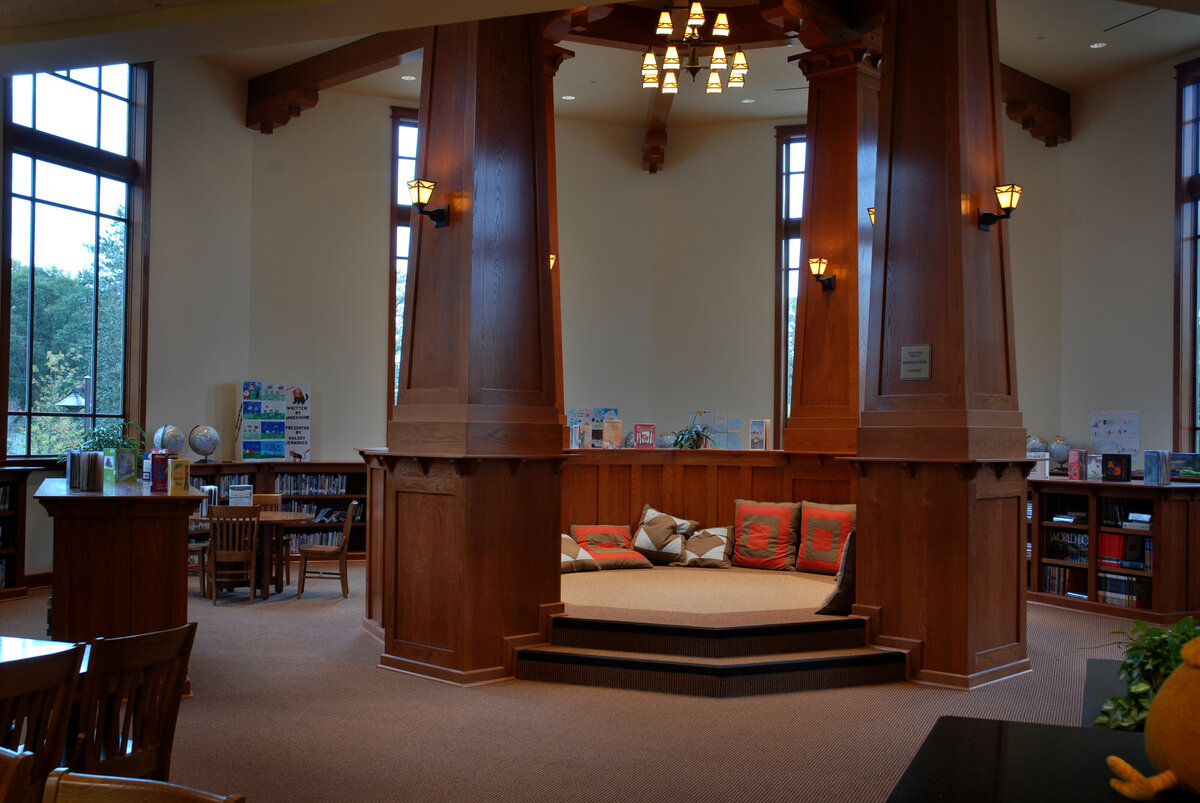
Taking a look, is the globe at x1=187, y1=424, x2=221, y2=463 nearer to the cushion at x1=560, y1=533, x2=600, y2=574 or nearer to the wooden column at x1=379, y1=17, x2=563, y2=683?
the cushion at x1=560, y1=533, x2=600, y2=574

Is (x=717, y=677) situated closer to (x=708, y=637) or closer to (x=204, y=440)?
(x=708, y=637)

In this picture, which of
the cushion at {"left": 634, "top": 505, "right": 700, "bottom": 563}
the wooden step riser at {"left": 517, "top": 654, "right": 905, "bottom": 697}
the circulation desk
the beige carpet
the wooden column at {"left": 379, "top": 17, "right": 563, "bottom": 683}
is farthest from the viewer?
the cushion at {"left": 634, "top": 505, "right": 700, "bottom": 563}

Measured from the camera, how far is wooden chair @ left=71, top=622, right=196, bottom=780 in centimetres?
272

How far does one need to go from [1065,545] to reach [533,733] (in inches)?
234

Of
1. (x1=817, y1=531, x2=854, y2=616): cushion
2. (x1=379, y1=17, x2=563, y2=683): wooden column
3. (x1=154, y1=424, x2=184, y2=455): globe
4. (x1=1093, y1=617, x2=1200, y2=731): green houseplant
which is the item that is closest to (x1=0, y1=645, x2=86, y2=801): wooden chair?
(x1=1093, y1=617, x2=1200, y2=731): green houseplant

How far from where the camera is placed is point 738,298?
39.3 ft

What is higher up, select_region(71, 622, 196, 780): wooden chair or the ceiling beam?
the ceiling beam

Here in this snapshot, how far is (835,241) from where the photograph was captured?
835 centimetres

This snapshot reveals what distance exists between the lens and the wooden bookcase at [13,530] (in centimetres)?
842

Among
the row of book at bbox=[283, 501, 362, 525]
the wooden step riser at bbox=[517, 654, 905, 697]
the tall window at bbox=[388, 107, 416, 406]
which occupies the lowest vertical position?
the wooden step riser at bbox=[517, 654, 905, 697]

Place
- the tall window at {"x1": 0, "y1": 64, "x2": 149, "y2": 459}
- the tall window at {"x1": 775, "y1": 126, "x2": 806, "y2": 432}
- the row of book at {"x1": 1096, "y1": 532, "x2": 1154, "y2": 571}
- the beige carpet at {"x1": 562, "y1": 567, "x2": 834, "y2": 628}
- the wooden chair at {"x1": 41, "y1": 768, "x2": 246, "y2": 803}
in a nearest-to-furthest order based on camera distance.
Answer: the wooden chair at {"x1": 41, "y1": 768, "x2": 246, "y2": 803} < the beige carpet at {"x1": 562, "y1": 567, "x2": 834, "y2": 628} < the row of book at {"x1": 1096, "y1": 532, "x2": 1154, "y2": 571} < the tall window at {"x1": 0, "y1": 64, "x2": 149, "y2": 459} < the tall window at {"x1": 775, "y1": 126, "x2": 806, "y2": 432}

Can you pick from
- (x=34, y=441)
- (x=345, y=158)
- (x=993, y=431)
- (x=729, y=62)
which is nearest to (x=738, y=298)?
(x=729, y=62)

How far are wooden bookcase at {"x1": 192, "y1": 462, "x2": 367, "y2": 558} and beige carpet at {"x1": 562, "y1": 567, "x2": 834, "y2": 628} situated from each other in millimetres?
3990

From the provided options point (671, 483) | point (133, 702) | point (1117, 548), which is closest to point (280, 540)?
point (671, 483)
